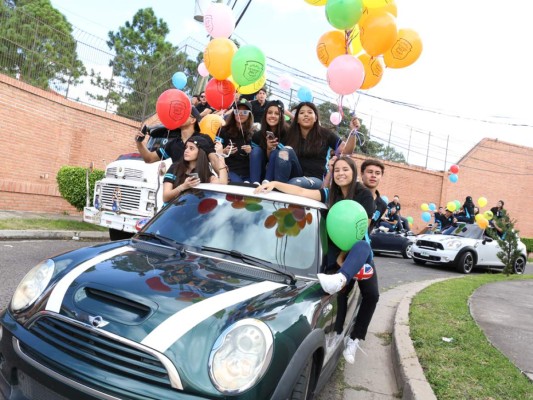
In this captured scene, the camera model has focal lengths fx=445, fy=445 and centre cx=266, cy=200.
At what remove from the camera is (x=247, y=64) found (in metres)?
5.20

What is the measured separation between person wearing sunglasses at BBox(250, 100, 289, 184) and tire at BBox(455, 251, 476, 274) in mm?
9823

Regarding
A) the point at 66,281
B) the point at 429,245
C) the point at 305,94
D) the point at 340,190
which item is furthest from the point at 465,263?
the point at 66,281

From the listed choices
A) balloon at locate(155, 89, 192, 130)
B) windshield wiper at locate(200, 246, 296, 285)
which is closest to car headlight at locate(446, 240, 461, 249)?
balloon at locate(155, 89, 192, 130)

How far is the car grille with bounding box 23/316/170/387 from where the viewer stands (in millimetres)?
1941

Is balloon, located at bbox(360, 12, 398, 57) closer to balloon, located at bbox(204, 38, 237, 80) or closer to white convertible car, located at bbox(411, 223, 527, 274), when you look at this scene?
balloon, located at bbox(204, 38, 237, 80)

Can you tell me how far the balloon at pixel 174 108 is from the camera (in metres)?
5.39

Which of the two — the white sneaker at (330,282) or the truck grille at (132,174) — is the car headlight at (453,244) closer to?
the truck grille at (132,174)

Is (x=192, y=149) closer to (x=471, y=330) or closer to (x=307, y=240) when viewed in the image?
(x=307, y=240)

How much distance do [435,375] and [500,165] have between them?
28772 millimetres

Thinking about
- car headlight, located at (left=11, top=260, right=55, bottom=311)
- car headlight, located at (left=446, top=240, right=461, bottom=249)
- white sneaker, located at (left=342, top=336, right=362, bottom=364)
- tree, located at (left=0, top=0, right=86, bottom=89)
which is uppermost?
tree, located at (left=0, top=0, right=86, bottom=89)

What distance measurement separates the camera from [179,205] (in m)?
3.55

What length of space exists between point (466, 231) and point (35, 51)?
45.1ft

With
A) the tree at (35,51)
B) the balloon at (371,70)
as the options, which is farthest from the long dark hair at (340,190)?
the tree at (35,51)

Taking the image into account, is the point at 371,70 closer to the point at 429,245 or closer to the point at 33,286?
the point at 33,286
